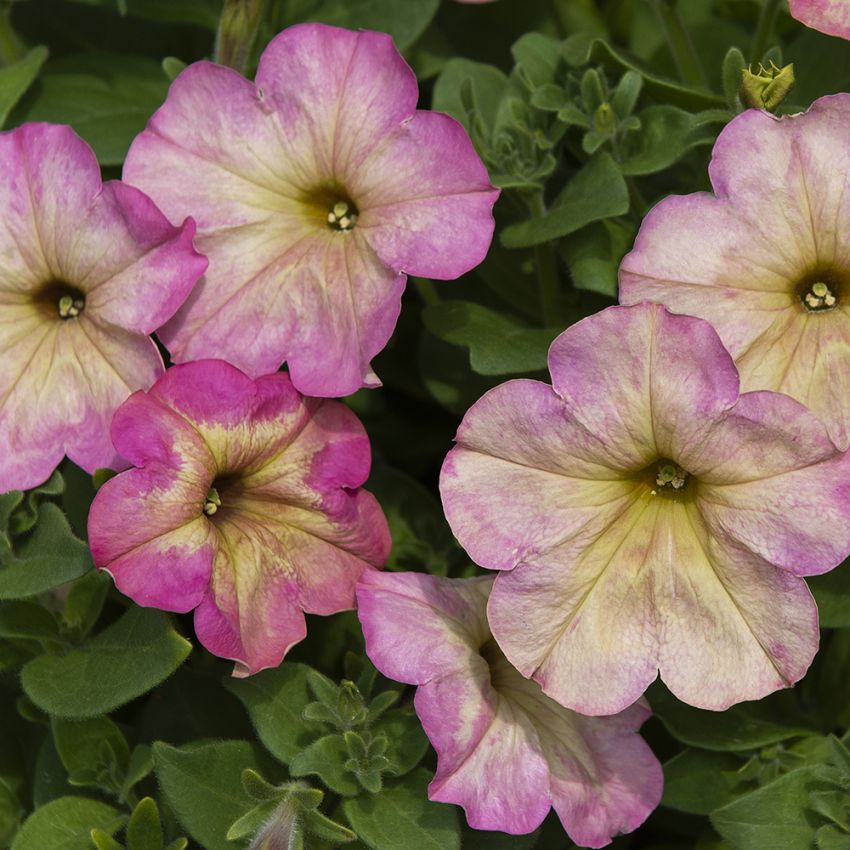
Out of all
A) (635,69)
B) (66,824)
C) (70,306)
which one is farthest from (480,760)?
(635,69)

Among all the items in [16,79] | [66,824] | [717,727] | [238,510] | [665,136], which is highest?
[665,136]

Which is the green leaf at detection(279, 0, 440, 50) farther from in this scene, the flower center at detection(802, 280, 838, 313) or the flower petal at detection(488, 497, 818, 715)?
the flower petal at detection(488, 497, 818, 715)

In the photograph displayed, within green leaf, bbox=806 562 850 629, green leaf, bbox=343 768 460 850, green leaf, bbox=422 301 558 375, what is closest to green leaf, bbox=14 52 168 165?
green leaf, bbox=422 301 558 375

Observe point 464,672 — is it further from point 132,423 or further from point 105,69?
point 105,69

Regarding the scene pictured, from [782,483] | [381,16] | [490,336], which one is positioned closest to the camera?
[782,483]

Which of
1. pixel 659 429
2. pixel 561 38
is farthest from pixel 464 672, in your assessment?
pixel 561 38

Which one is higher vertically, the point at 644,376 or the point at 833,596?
the point at 644,376

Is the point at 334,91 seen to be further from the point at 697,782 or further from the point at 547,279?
the point at 697,782
